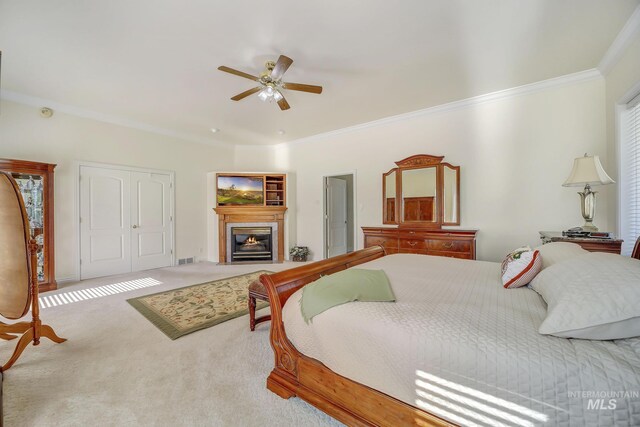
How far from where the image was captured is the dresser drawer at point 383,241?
4.25 meters

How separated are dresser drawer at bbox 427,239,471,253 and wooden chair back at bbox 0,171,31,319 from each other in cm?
433

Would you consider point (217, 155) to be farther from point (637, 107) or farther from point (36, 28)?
point (637, 107)

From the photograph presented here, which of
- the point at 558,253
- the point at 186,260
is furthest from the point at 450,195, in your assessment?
the point at 186,260

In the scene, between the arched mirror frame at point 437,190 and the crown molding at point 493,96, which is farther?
the arched mirror frame at point 437,190

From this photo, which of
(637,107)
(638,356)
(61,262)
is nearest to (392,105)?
(637,107)

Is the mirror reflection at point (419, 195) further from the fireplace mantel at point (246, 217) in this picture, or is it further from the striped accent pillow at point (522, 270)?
the fireplace mantel at point (246, 217)

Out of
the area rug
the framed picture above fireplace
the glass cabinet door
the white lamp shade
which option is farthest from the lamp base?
the glass cabinet door

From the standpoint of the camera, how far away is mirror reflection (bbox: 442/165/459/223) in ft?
13.2

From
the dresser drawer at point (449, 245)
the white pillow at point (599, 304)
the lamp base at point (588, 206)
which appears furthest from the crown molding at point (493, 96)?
the white pillow at point (599, 304)

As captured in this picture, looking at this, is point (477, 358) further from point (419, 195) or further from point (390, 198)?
point (390, 198)

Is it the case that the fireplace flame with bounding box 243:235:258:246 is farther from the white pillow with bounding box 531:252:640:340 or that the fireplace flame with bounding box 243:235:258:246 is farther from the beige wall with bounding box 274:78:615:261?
the white pillow with bounding box 531:252:640:340

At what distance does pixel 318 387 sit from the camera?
4.81 ft

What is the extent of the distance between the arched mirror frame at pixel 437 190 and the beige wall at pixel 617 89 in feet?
5.19

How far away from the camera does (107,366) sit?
77.9 inches
